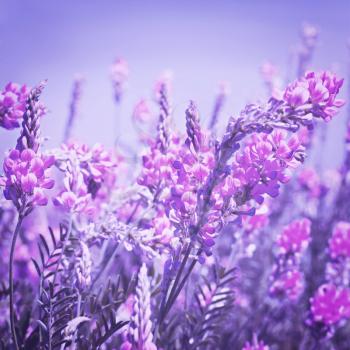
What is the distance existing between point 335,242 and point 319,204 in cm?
228

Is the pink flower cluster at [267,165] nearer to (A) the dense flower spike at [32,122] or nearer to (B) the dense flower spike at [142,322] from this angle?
(B) the dense flower spike at [142,322]

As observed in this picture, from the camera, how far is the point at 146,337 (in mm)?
1113

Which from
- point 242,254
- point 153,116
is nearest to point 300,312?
point 242,254

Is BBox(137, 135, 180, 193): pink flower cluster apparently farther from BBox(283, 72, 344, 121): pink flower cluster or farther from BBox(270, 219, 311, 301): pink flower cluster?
BBox(270, 219, 311, 301): pink flower cluster

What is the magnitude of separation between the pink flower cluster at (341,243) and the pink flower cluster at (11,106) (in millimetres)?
2403

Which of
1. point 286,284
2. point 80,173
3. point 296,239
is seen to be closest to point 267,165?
point 80,173

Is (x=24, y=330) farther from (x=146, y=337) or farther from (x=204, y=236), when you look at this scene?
(x=204, y=236)

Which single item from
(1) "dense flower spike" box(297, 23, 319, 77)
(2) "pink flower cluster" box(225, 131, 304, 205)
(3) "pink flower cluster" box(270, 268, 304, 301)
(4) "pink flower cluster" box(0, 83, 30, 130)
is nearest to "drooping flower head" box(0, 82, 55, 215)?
(4) "pink flower cluster" box(0, 83, 30, 130)

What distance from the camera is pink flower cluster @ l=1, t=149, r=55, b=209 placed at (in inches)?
52.4

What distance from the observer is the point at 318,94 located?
128cm

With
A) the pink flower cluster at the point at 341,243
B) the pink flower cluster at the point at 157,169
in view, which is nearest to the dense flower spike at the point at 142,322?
the pink flower cluster at the point at 157,169

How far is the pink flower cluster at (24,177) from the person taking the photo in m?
1.33

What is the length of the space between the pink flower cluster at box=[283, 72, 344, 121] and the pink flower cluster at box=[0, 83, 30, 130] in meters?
1.14

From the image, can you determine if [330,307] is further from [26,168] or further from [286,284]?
[26,168]
